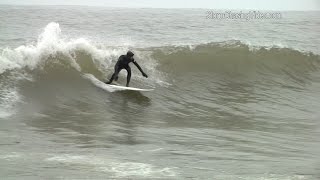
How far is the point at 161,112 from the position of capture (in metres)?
12.2

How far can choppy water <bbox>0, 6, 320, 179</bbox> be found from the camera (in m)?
7.23

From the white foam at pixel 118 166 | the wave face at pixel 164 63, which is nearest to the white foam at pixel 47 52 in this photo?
the wave face at pixel 164 63

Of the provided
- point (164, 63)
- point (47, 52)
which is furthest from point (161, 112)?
point (164, 63)

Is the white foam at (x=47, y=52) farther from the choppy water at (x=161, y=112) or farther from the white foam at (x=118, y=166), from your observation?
the white foam at (x=118, y=166)

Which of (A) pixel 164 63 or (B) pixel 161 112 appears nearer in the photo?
(B) pixel 161 112

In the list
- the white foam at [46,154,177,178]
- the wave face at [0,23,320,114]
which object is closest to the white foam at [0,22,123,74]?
the wave face at [0,23,320,114]

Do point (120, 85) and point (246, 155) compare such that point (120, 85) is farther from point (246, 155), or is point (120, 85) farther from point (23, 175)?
point (23, 175)

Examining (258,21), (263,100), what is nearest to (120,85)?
(263,100)

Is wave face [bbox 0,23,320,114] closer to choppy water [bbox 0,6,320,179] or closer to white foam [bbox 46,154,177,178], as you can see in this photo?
choppy water [bbox 0,6,320,179]

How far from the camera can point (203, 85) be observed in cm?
1549

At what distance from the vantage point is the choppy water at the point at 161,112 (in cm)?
723

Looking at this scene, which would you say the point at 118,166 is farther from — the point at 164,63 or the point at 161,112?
the point at 164,63

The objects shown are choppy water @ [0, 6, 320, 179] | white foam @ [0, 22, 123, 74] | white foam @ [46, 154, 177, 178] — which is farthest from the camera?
white foam @ [0, 22, 123, 74]

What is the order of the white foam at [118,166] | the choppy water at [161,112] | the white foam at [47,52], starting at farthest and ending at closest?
the white foam at [47,52] → the choppy water at [161,112] → the white foam at [118,166]
